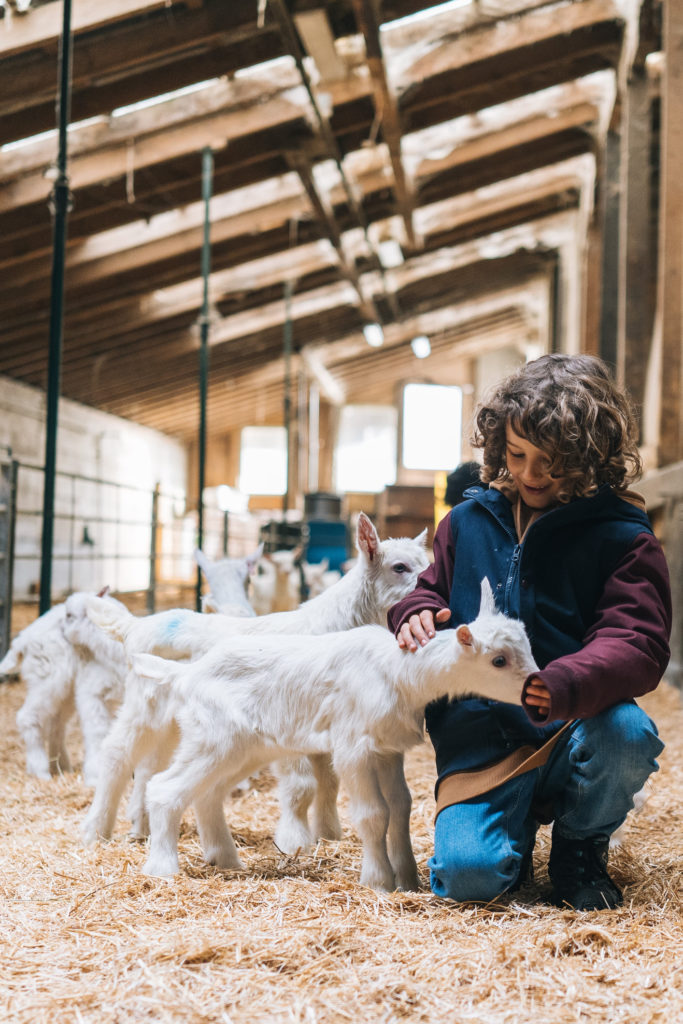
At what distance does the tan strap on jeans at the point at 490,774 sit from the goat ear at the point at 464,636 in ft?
0.96

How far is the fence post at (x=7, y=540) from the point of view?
566 centimetres

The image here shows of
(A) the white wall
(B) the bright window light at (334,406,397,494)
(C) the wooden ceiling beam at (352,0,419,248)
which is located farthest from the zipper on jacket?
(B) the bright window light at (334,406,397,494)

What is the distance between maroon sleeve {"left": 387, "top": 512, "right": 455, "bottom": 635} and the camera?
2.28 meters

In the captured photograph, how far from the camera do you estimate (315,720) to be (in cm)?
223

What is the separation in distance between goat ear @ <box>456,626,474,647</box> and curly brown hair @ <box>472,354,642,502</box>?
1.33 feet

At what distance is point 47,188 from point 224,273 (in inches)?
166

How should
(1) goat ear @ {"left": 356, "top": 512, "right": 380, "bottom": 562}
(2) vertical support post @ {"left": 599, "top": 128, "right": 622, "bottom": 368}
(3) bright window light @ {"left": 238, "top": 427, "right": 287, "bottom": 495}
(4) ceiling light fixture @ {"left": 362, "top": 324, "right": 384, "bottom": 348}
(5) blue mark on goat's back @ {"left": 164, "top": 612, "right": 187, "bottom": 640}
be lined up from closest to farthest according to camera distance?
1. (1) goat ear @ {"left": 356, "top": 512, "right": 380, "bottom": 562}
2. (5) blue mark on goat's back @ {"left": 164, "top": 612, "right": 187, "bottom": 640}
3. (2) vertical support post @ {"left": 599, "top": 128, "right": 622, "bottom": 368}
4. (4) ceiling light fixture @ {"left": 362, "top": 324, "right": 384, "bottom": 348}
5. (3) bright window light @ {"left": 238, "top": 427, "right": 287, "bottom": 495}

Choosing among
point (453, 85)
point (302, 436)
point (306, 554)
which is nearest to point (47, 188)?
point (453, 85)

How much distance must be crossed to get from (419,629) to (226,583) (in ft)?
6.23

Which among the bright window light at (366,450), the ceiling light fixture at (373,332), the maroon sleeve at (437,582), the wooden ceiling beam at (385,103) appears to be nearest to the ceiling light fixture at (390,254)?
the ceiling light fixture at (373,332)

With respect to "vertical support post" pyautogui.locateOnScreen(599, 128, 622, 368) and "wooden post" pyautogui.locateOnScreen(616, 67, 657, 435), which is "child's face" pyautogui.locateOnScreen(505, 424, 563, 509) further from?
"vertical support post" pyautogui.locateOnScreen(599, 128, 622, 368)

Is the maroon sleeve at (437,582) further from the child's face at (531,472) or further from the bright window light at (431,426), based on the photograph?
the bright window light at (431,426)

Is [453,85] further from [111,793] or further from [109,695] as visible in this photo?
[111,793]

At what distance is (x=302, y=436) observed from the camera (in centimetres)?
1756
